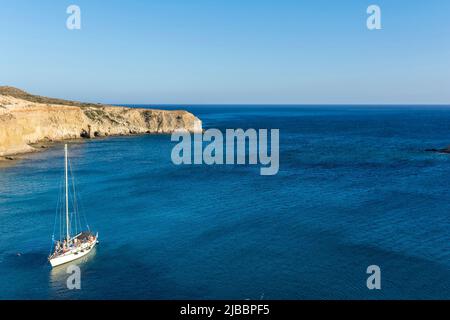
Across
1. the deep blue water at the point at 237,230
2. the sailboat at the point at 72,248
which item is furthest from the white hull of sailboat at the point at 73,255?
the deep blue water at the point at 237,230

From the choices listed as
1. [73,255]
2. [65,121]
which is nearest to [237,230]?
[73,255]

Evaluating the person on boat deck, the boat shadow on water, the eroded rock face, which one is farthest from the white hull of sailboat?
the eroded rock face

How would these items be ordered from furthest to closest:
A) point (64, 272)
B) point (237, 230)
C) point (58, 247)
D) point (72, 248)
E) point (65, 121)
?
point (65, 121) → point (237, 230) → point (72, 248) → point (58, 247) → point (64, 272)

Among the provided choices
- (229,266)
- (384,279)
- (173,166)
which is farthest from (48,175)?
(384,279)

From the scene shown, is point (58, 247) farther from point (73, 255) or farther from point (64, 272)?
point (64, 272)

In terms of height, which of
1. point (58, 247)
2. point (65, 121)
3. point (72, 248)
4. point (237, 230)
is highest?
point (65, 121)

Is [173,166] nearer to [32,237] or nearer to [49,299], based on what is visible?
[32,237]
